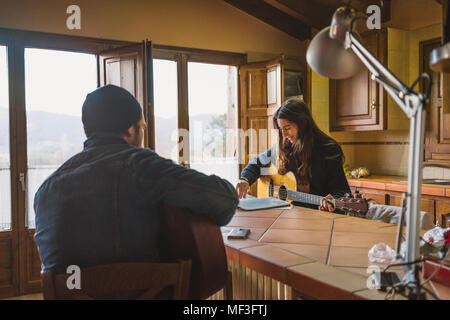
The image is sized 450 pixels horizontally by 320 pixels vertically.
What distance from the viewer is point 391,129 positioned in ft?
13.4

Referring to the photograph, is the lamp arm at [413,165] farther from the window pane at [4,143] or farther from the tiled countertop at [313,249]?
the window pane at [4,143]

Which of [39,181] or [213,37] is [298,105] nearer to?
[213,37]

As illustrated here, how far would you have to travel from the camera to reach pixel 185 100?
14.7 feet

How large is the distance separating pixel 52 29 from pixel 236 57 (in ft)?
6.79

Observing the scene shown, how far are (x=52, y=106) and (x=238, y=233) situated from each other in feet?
9.72

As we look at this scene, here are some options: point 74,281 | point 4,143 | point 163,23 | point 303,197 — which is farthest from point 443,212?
point 4,143

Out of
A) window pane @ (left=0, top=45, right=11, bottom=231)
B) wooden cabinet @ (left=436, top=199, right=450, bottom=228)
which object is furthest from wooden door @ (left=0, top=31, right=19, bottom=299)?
wooden cabinet @ (left=436, top=199, right=450, bottom=228)

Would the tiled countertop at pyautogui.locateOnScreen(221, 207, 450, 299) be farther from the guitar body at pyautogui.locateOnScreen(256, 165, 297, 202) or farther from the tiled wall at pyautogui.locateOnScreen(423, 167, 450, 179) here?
the tiled wall at pyautogui.locateOnScreen(423, 167, 450, 179)

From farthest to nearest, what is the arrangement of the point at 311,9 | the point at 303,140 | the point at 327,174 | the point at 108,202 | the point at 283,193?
1. the point at 311,9
2. the point at 283,193
3. the point at 303,140
4. the point at 327,174
5. the point at 108,202

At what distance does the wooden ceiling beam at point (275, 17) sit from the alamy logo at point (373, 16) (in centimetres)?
104

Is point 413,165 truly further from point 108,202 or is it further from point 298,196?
point 298,196

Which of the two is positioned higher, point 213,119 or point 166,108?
point 166,108

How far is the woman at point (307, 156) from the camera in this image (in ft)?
8.73

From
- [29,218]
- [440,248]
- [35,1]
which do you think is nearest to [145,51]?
[35,1]
